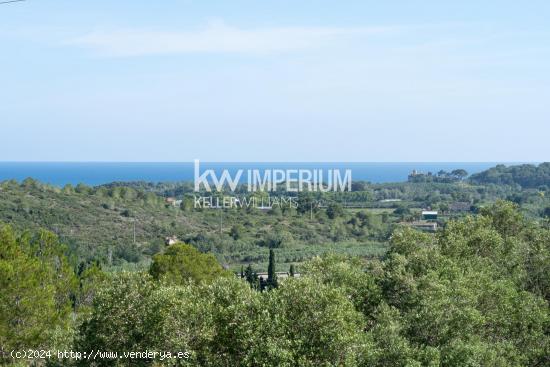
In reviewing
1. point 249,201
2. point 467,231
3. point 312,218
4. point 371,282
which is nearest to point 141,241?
point 312,218

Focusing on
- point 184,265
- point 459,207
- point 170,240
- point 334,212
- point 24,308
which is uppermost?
point 24,308

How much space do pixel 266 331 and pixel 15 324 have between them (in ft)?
32.1

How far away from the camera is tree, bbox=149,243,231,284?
1191 inches

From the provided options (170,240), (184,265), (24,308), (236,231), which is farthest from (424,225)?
(24,308)

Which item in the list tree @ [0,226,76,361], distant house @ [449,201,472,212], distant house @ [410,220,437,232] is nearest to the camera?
tree @ [0,226,76,361]

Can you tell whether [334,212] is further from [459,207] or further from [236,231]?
[459,207]

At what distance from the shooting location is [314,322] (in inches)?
593

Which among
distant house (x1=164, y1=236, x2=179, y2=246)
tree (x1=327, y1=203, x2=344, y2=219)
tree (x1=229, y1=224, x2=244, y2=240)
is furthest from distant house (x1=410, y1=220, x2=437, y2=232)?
distant house (x1=164, y1=236, x2=179, y2=246)

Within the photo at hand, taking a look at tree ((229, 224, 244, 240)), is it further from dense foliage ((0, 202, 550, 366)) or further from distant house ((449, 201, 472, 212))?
dense foliage ((0, 202, 550, 366))

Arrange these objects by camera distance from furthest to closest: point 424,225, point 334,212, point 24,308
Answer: point 334,212, point 424,225, point 24,308

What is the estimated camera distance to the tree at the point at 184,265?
1191 inches

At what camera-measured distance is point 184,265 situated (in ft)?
101

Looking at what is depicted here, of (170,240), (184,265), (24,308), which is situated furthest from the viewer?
(170,240)

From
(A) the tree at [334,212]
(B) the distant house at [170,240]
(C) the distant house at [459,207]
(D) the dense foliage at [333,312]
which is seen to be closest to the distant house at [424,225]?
(A) the tree at [334,212]
